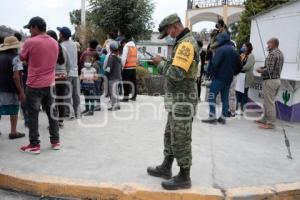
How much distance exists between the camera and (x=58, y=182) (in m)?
Answer: 3.88

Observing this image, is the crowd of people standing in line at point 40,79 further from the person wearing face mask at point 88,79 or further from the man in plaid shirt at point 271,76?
the man in plaid shirt at point 271,76

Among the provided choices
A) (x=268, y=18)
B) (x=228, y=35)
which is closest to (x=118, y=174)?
(x=228, y=35)

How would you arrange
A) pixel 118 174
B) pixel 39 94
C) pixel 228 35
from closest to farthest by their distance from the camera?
pixel 118 174 < pixel 39 94 < pixel 228 35

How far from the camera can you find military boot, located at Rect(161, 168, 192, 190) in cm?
377

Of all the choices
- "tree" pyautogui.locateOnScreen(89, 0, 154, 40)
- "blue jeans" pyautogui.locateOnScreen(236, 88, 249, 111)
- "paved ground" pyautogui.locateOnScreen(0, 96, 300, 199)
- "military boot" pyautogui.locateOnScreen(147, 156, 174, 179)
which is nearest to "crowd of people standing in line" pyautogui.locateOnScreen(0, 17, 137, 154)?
"paved ground" pyautogui.locateOnScreen(0, 96, 300, 199)

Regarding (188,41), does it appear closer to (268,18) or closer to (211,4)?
(268,18)

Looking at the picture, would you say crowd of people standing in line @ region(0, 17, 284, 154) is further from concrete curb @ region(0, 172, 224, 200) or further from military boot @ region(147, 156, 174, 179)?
military boot @ region(147, 156, 174, 179)

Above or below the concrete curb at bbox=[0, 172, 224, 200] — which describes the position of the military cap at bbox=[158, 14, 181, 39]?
above

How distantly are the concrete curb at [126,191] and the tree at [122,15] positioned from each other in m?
14.7

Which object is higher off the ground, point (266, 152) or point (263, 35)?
point (263, 35)

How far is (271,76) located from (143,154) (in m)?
3.21

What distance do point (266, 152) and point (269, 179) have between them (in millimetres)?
1153

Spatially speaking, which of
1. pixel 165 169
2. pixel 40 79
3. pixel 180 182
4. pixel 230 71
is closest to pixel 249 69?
pixel 230 71

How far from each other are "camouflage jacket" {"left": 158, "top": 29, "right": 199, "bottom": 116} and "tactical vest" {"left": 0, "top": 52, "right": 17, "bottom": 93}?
2.41 meters
